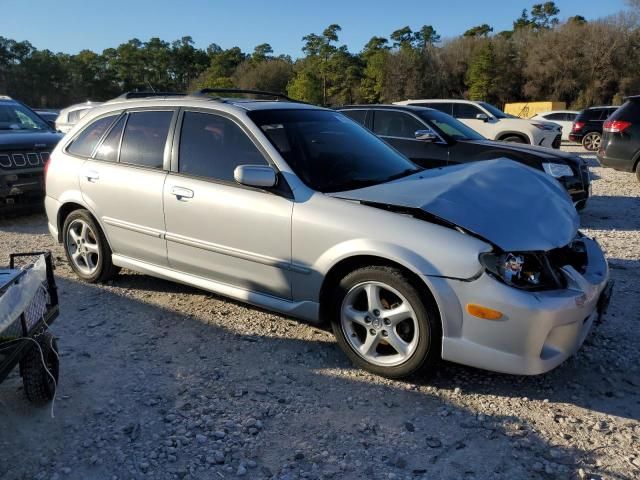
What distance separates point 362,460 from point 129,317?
2489mm

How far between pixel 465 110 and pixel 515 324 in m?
11.6

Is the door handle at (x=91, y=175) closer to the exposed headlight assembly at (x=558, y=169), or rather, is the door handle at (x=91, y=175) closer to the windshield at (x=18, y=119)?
the windshield at (x=18, y=119)

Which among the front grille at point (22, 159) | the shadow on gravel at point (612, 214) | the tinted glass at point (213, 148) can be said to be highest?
the tinted glass at point (213, 148)

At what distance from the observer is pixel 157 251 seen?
14.2ft

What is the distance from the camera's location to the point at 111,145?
15.2 feet

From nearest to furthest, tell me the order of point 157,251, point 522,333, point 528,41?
point 522,333
point 157,251
point 528,41

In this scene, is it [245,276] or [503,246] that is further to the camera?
[245,276]

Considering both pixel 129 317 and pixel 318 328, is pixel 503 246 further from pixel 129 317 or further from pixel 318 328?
pixel 129 317

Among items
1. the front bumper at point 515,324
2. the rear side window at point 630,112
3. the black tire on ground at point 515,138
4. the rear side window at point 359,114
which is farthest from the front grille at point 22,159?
the rear side window at point 630,112

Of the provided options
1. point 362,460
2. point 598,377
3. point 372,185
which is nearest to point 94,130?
point 372,185

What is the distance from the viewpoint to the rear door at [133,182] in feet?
13.9

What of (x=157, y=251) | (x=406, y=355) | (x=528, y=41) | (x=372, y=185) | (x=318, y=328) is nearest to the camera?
(x=406, y=355)

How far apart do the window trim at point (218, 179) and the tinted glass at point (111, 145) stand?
2.36ft

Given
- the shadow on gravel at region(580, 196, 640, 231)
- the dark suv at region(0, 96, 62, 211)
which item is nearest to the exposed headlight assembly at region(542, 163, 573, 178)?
the shadow on gravel at region(580, 196, 640, 231)
